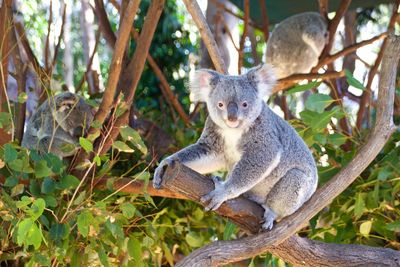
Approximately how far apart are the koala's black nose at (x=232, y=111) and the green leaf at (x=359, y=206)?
111 centimetres

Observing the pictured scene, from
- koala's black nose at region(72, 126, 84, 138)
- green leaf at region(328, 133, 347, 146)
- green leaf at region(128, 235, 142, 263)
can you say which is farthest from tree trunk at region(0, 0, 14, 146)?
green leaf at region(328, 133, 347, 146)

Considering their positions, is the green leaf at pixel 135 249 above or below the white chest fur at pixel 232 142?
below

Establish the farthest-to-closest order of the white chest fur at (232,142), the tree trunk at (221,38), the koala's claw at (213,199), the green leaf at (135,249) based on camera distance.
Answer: the tree trunk at (221,38) < the green leaf at (135,249) < the white chest fur at (232,142) < the koala's claw at (213,199)

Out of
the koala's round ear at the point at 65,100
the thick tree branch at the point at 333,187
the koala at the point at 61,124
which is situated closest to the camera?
the thick tree branch at the point at 333,187

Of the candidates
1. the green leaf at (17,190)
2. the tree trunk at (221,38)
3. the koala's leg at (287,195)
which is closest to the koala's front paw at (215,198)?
the koala's leg at (287,195)

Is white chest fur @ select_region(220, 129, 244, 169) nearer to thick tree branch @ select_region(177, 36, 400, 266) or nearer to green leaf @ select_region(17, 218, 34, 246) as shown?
thick tree branch @ select_region(177, 36, 400, 266)

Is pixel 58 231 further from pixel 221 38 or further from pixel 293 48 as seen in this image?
pixel 293 48

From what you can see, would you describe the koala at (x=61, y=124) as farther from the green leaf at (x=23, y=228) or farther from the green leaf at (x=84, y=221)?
the green leaf at (x=23, y=228)

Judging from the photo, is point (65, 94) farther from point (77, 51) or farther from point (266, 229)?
point (77, 51)

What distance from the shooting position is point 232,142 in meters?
3.08

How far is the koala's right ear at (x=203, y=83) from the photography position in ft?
10.3

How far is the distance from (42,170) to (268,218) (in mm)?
1087

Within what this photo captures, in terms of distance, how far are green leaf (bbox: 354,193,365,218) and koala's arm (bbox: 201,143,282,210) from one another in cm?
72

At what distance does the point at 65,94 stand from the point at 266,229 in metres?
1.80
